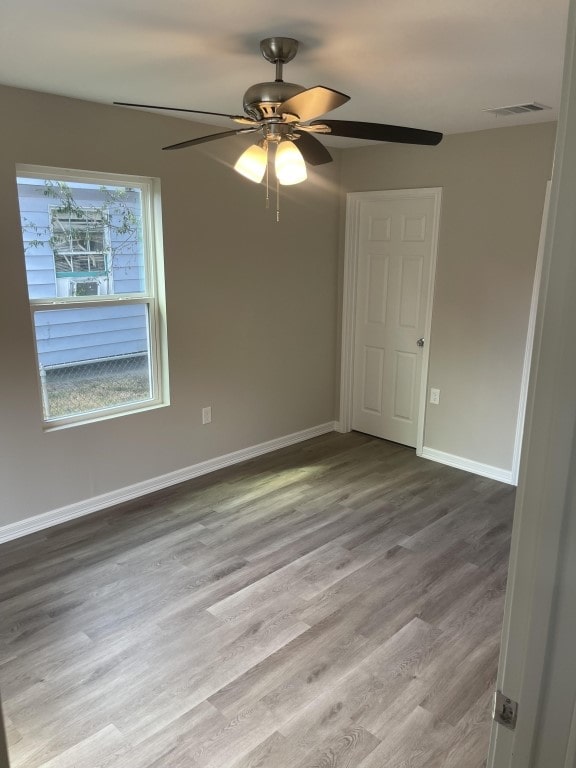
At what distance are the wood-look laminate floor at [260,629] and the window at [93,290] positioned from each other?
0.82m

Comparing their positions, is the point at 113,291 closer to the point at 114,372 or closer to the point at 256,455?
the point at 114,372

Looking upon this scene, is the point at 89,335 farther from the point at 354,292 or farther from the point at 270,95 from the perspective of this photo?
the point at 354,292

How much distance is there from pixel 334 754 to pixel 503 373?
287cm

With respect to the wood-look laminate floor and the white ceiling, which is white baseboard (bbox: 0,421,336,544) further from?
the white ceiling

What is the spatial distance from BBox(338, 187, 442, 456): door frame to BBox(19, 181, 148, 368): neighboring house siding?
6.22 ft

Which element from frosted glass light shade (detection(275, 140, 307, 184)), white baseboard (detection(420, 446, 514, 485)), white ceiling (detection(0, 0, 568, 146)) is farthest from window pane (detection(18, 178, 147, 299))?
white baseboard (detection(420, 446, 514, 485))

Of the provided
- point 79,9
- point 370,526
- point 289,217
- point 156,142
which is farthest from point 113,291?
point 370,526

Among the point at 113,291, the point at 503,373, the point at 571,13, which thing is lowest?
the point at 503,373

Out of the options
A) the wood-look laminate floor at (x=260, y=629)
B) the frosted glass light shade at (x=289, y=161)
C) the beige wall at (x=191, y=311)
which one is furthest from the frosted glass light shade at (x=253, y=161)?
the wood-look laminate floor at (x=260, y=629)

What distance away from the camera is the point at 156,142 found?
3576mm

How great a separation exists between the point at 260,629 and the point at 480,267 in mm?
2887

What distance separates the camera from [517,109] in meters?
3.25

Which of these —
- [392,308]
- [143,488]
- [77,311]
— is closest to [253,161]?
[77,311]

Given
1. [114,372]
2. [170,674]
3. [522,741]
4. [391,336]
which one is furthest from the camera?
[391,336]
